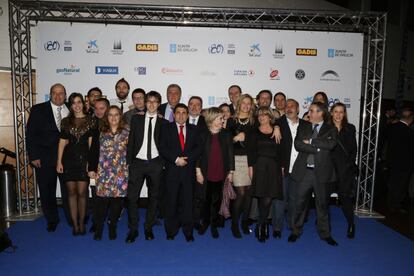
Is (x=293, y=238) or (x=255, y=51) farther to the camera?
(x=255, y=51)

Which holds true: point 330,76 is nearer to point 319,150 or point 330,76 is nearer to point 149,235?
point 319,150

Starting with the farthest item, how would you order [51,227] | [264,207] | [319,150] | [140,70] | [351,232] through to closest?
[140,70]
[51,227]
[351,232]
[264,207]
[319,150]

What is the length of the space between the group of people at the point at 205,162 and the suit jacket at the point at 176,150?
0.01 meters

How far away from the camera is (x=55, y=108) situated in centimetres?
439

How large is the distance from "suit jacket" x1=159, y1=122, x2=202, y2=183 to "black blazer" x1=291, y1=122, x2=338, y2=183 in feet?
3.94

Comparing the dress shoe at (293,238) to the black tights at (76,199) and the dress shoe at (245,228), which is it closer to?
the dress shoe at (245,228)

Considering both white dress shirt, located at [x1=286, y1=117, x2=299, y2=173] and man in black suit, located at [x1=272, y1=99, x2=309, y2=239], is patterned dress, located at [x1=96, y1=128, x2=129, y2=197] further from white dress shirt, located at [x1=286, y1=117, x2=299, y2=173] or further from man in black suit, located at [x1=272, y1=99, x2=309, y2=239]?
white dress shirt, located at [x1=286, y1=117, x2=299, y2=173]

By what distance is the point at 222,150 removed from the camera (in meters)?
3.86

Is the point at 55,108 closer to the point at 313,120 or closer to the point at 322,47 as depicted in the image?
the point at 313,120

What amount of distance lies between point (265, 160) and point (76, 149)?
2308 millimetres

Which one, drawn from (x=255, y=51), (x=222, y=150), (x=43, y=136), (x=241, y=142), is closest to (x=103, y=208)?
(x=43, y=136)

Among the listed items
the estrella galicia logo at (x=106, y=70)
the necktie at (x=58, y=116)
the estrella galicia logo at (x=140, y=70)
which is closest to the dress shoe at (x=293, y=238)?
the necktie at (x=58, y=116)

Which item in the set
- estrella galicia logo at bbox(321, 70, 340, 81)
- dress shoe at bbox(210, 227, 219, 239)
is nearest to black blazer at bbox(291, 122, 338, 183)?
dress shoe at bbox(210, 227, 219, 239)

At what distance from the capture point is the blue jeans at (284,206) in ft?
13.3
